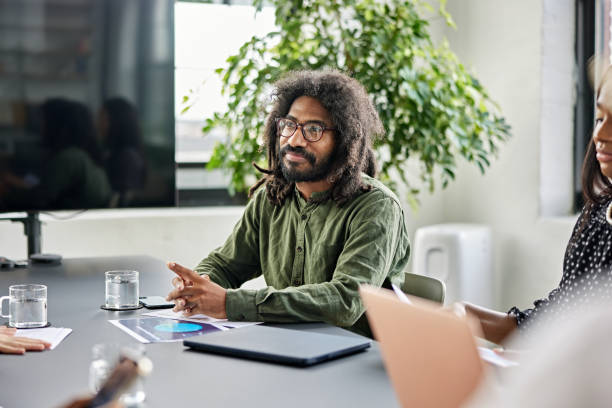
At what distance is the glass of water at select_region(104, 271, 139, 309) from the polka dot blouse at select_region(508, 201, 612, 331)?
3.11 ft

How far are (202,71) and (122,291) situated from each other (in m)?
2.14

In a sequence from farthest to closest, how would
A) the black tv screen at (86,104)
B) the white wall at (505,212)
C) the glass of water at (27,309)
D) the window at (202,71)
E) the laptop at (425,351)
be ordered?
the window at (202,71)
the white wall at (505,212)
the black tv screen at (86,104)
the glass of water at (27,309)
the laptop at (425,351)

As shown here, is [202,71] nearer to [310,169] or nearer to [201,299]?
[310,169]

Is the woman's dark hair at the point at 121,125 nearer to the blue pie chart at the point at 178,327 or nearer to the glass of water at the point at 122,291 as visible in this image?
the glass of water at the point at 122,291

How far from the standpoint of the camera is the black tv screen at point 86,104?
283cm

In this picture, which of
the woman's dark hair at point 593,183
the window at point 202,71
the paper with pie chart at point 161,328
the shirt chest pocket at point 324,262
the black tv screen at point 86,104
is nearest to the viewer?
the paper with pie chart at point 161,328

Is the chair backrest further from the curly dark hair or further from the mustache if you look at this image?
the mustache

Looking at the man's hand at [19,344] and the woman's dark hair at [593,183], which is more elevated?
the woman's dark hair at [593,183]

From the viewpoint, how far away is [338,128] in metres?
2.16

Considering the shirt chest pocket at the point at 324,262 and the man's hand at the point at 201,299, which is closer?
the man's hand at the point at 201,299

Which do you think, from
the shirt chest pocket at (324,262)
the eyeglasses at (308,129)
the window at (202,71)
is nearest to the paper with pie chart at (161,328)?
the shirt chest pocket at (324,262)

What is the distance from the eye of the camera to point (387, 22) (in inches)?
124

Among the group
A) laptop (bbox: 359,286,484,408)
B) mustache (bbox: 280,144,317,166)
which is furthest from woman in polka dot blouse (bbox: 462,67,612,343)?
laptop (bbox: 359,286,484,408)

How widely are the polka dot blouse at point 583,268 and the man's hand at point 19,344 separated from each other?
1.07m
